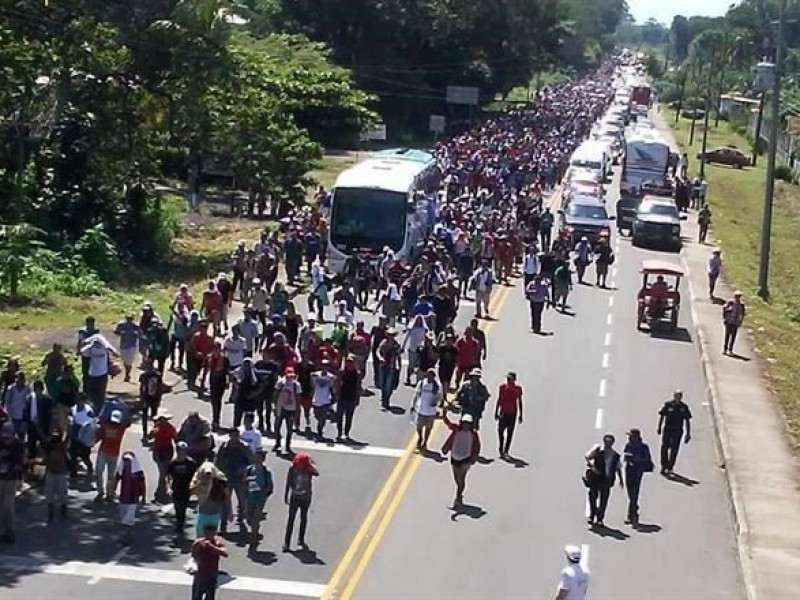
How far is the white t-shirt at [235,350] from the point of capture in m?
23.2

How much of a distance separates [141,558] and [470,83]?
8109cm

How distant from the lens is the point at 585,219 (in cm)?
4825

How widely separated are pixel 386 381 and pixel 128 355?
13.3 ft

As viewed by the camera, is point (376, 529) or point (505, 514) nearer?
point (376, 529)

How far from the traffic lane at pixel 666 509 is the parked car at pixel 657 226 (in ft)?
57.7

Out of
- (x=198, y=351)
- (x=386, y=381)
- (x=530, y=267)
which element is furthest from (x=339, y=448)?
(x=530, y=267)

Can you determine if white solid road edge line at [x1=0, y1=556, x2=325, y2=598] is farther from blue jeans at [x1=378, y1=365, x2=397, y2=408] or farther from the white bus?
the white bus

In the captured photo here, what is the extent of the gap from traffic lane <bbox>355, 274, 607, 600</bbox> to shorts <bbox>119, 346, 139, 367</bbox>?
507cm

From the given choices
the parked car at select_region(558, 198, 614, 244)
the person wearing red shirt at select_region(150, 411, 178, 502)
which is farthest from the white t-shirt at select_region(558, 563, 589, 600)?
the parked car at select_region(558, 198, 614, 244)

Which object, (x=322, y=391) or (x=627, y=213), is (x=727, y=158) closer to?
(x=627, y=213)

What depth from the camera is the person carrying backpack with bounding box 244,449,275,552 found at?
1691 centimetres

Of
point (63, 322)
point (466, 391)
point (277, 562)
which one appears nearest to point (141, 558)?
point (277, 562)

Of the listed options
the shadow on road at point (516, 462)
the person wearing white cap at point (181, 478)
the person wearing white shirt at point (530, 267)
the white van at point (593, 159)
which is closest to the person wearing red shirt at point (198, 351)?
the shadow on road at point (516, 462)

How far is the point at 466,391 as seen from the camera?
2231 cm
